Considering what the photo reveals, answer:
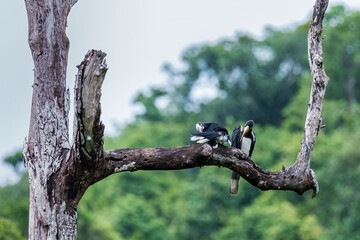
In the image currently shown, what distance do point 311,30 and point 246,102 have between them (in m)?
64.0

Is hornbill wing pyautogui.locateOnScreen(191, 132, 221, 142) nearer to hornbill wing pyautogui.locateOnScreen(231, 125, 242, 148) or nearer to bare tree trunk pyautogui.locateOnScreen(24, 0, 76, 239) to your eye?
bare tree trunk pyautogui.locateOnScreen(24, 0, 76, 239)

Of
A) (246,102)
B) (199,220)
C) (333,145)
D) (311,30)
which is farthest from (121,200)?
(311,30)

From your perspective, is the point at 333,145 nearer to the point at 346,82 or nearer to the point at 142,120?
the point at 346,82

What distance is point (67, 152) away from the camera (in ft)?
28.1

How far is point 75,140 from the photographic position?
321 inches

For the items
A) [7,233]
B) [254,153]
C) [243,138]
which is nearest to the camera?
[243,138]

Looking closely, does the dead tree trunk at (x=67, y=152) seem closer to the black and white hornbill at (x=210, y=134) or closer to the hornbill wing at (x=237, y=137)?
the black and white hornbill at (x=210, y=134)

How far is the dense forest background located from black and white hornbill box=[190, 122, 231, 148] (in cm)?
2054

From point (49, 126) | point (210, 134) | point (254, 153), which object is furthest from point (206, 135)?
point (254, 153)

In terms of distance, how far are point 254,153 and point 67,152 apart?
48749 millimetres

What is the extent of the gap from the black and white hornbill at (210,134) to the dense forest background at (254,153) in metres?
20.5

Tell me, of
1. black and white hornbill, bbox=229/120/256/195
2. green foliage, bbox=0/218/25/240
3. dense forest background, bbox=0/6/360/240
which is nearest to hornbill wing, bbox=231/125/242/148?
black and white hornbill, bbox=229/120/256/195

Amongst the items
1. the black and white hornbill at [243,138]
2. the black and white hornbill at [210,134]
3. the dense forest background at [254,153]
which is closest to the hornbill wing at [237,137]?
the black and white hornbill at [243,138]

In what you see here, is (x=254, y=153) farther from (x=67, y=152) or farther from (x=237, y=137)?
(x=67, y=152)
